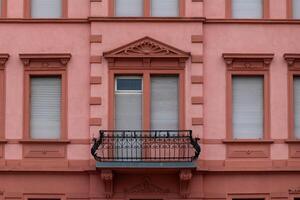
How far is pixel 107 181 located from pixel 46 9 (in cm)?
589

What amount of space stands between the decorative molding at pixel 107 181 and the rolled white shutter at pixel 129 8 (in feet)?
16.8

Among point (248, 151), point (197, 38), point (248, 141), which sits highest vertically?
point (197, 38)

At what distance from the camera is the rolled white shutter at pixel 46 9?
127 ft

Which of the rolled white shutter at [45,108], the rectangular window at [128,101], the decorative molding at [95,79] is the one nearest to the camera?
the decorative molding at [95,79]

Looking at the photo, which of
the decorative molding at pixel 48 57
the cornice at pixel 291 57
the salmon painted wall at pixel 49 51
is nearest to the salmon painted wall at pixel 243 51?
the cornice at pixel 291 57

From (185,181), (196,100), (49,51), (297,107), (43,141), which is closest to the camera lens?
(185,181)

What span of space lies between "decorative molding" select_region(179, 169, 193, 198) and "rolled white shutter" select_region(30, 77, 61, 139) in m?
4.13

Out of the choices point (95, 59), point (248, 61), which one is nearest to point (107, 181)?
point (95, 59)

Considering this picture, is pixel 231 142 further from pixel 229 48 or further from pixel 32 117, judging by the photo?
pixel 32 117

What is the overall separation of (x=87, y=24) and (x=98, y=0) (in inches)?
32.6

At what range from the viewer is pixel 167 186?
123ft

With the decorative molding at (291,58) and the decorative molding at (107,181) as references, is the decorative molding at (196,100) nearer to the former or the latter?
the decorative molding at (291,58)

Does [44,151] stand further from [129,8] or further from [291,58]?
[291,58]

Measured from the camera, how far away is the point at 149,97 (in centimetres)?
3800
